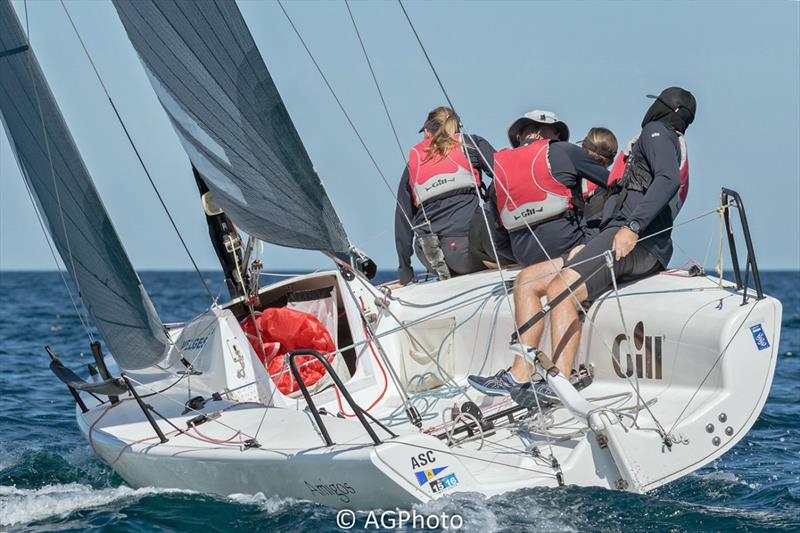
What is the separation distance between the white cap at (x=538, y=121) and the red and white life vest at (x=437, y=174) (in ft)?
1.99

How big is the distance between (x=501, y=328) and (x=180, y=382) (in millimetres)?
1788

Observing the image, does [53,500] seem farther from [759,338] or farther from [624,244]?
[759,338]

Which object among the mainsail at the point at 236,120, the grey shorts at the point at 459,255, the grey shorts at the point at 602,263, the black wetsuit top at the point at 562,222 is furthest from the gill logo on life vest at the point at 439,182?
the mainsail at the point at 236,120

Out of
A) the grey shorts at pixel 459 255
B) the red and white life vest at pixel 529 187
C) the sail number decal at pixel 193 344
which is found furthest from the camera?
the grey shorts at pixel 459 255

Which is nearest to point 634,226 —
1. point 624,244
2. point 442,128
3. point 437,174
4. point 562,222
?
point 624,244

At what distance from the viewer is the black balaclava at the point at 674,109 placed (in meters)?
5.34

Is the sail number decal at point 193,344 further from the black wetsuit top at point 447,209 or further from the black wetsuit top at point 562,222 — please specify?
the black wetsuit top at point 562,222

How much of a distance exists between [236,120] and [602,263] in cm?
191

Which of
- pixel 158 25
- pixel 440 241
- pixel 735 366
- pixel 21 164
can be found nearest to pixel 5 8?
pixel 21 164

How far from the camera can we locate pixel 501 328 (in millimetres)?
5953

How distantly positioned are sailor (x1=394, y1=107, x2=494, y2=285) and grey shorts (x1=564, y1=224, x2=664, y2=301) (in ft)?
4.27

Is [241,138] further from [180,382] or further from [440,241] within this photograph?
A: [440,241]

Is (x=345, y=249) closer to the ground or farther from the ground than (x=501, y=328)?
farther from the ground

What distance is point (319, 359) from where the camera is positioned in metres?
4.46
